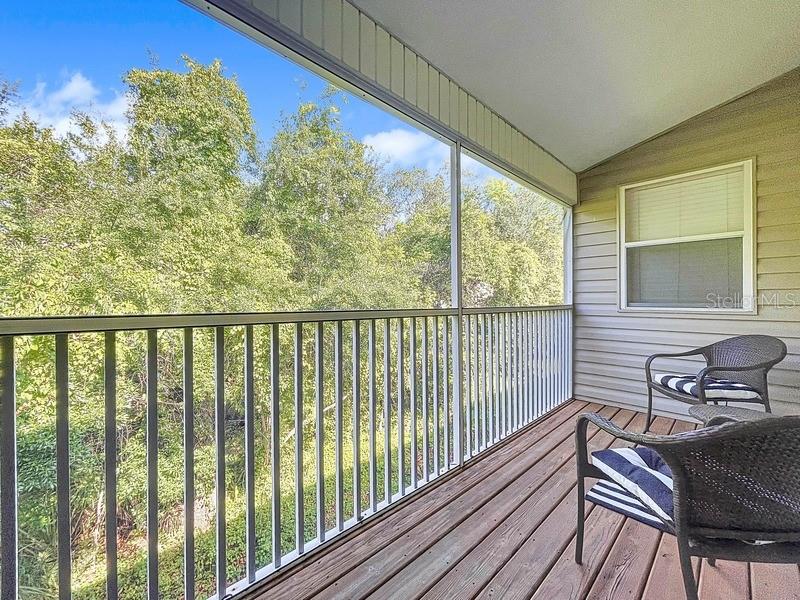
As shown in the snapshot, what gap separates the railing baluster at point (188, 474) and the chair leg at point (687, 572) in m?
1.59

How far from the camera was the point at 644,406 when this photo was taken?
3834 millimetres

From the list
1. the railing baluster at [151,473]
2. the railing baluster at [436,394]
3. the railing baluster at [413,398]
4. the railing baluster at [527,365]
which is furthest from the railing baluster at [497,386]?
the railing baluster at [151,473]

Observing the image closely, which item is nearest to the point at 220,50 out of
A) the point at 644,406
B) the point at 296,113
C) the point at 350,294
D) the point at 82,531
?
the point at 296,113

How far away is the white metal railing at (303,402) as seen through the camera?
1121mm

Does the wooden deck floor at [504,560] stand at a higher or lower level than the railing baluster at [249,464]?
lower

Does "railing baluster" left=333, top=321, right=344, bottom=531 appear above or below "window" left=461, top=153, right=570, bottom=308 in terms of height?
below

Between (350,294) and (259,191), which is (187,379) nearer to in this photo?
(259,191)

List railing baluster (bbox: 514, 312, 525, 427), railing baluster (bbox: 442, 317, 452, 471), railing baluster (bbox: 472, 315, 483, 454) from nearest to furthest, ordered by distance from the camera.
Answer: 1. railing baluster (bbox: 442, 317, 452, 471)
2. railing baluster (bbox: 472, 315, 483, 454)
3. railing baluster (bbox: 514, 312, 525, 427)

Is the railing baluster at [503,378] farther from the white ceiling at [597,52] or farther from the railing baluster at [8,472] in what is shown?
the railing baluster at [8,472]

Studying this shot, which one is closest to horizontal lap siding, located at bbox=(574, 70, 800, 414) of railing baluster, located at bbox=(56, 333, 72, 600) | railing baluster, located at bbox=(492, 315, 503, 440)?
railing baluster, located at bbox=(492, 315, 503, 440)

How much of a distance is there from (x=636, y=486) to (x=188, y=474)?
5.32 feet

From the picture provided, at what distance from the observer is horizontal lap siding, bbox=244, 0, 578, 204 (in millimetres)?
1661

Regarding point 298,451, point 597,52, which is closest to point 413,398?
point 298,451

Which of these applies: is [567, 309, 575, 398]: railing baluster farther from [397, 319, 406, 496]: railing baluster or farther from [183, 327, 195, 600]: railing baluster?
[183, 327, 195, 600]: railing baluster
